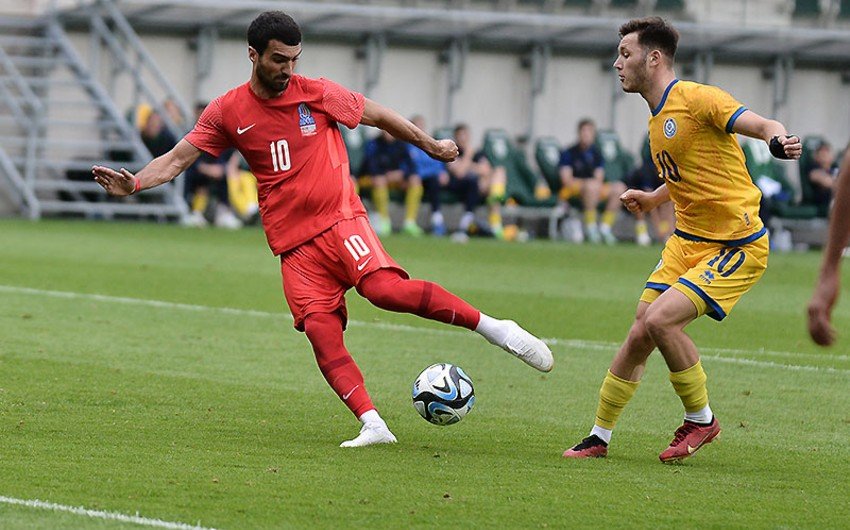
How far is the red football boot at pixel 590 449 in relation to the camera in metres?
7.38

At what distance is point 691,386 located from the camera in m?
7.42

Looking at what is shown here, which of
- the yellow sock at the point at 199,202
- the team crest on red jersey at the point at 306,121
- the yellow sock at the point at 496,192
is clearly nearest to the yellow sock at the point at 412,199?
the yellow sock at the point at 496,192

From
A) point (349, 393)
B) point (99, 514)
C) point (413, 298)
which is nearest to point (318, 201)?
point (413, 298)

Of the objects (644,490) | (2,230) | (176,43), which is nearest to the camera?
(644,490)

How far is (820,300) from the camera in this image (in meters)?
4.48

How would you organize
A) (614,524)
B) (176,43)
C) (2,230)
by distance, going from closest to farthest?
(614,524), (2,230), (176,43)

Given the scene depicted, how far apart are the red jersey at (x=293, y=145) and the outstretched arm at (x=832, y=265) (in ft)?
11.8

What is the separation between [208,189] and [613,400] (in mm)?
20220

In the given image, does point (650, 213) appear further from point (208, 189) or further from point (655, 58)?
point (655, 58)

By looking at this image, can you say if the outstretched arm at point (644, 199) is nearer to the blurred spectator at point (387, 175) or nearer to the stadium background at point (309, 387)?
the stadium background at point (309, 387)

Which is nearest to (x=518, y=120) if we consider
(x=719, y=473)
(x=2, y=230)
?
(x=2, y=230)

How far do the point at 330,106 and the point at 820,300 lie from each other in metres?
3.77

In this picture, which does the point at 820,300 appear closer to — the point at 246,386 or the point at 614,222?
the point at 246,386

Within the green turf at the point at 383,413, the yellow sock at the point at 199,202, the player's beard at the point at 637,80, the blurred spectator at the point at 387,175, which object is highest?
the player's beard at the point at 637,80
